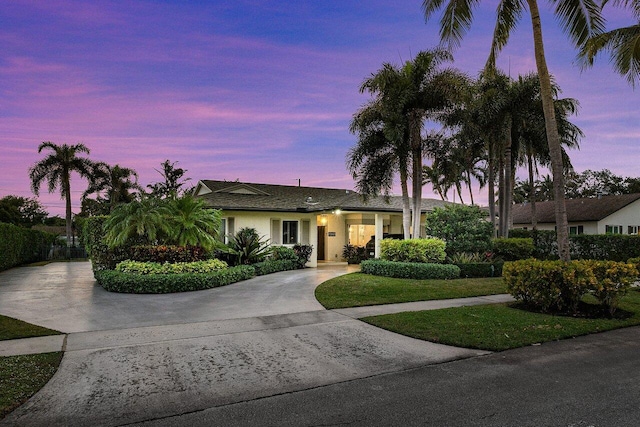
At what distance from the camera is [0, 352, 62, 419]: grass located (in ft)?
12.6

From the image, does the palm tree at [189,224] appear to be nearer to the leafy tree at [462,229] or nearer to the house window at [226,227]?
the house window at [226,227]

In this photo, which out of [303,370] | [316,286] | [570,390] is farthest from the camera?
[316,286]

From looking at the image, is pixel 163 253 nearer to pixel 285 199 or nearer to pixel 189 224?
pixel 189 224

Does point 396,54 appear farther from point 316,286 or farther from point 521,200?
point 521,200

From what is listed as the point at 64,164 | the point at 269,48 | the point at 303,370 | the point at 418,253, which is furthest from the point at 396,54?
the point at 64,164

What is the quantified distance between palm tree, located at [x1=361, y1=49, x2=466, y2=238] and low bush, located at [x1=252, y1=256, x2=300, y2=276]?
17.9 ft

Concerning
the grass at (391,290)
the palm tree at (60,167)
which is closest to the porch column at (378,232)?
the grass at (391,290)

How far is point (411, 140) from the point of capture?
1569 centimetres

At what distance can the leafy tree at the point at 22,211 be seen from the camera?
41516 millimetres

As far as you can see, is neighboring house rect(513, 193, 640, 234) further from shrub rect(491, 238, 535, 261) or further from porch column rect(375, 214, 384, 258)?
porch column rect(375, 214, 384, 258)

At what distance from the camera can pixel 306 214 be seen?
61.3ft

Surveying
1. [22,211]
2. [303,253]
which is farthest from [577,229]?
[22,211]

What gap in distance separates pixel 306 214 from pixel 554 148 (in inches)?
456

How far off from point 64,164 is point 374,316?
30.3 metres
